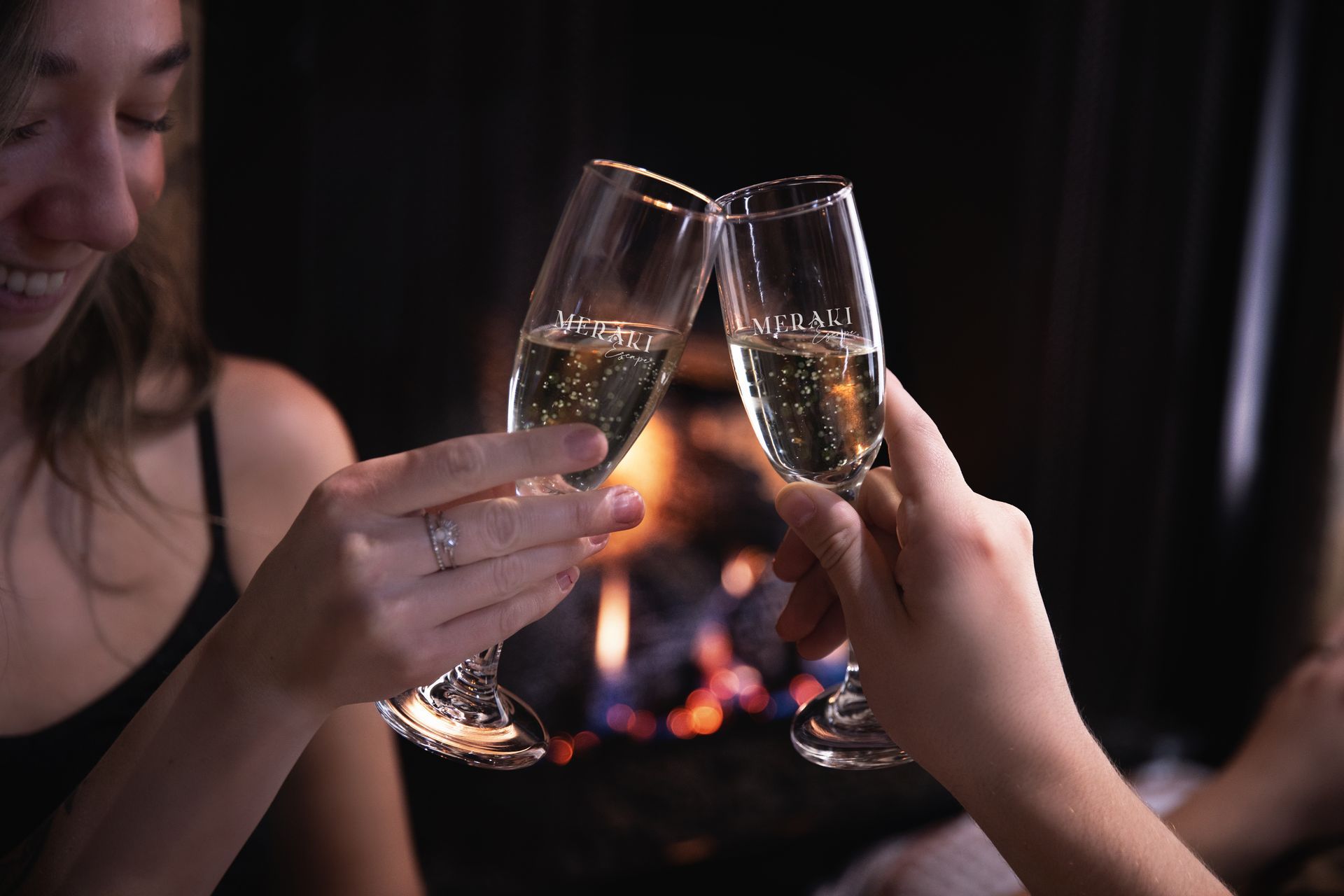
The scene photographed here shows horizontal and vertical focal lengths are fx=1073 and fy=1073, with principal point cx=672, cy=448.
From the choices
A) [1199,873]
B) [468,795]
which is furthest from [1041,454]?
[1199,873]

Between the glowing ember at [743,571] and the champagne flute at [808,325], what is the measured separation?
1.65 meters

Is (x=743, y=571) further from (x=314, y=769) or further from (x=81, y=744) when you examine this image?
(x=81, y=744)

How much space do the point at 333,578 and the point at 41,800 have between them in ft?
2.11

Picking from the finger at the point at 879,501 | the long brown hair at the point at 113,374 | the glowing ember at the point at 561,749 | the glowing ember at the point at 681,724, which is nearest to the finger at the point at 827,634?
the finger at the point at 879,501

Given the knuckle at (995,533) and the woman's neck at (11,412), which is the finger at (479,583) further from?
the woman's neck at (11,412)

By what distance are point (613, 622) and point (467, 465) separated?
1778 millimetres

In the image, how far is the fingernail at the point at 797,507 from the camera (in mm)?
943

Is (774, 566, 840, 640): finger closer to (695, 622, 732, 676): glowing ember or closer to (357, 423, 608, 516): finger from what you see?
(357, 423, 608, 516): finger

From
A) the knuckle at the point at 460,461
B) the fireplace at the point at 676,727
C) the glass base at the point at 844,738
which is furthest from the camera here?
the fireplace at the point at 676,727

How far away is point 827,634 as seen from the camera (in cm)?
114

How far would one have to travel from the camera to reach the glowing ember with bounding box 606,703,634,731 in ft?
8.32

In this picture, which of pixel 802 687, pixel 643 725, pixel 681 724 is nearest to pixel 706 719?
pixel 681 724

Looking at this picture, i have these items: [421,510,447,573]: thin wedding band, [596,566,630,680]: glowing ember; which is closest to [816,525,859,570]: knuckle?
[421,510,447,573]: thin wedding band

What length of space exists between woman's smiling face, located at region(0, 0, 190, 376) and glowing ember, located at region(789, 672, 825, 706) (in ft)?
→ 6.75
